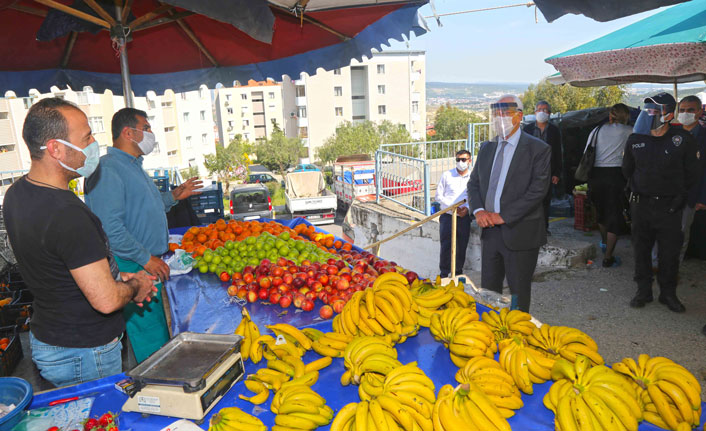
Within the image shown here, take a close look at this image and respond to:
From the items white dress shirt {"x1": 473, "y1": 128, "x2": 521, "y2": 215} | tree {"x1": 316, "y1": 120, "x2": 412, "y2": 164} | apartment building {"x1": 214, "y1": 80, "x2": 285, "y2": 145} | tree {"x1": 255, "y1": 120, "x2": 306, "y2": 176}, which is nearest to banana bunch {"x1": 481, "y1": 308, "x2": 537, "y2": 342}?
white dress shirt {"x1": 473, "y1": 128, "x2": 521, "y2": 215}

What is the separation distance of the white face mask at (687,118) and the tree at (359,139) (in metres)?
45.1

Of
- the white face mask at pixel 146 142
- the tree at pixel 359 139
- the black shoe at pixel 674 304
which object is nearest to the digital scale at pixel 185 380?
the white face mask at pixel 146 142

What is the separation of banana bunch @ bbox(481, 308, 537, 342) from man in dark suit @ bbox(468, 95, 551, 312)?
3.98 ft

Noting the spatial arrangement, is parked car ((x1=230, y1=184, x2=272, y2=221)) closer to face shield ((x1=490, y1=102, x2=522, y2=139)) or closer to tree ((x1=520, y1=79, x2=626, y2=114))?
face shield ((x1=490, y1=102, x2=522, y2=139))

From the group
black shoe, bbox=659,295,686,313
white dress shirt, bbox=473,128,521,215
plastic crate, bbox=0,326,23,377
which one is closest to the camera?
white dress shirt, bbox=473,128,521,215

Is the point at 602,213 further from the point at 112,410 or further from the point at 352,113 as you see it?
the point at 352,113

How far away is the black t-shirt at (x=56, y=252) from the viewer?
2.01 m

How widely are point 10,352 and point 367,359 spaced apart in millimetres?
5413

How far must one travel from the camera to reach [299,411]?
5.86 feet

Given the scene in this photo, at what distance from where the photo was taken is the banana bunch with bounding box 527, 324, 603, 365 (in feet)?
6.68

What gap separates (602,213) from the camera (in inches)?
246

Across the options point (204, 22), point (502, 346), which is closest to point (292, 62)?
point (204, 22)

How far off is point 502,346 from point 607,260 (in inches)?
190

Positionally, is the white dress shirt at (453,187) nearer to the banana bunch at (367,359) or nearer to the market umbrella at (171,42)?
the market umbrella at (171,42)
